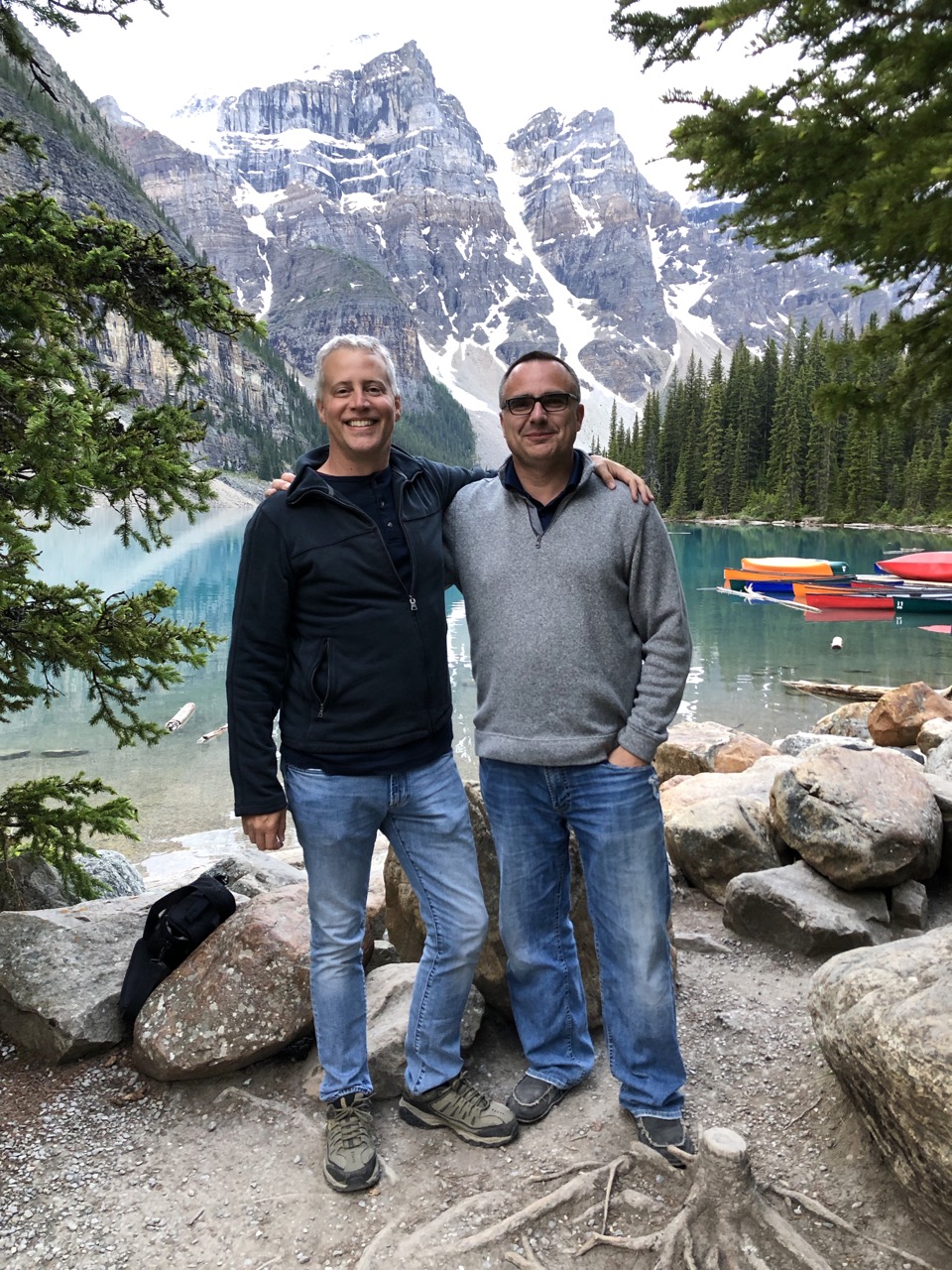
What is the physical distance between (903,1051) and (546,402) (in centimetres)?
229

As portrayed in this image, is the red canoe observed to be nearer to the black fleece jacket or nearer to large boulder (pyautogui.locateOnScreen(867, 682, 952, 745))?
large boulder (pyautogui.locateOnScreen(867, 682, 952, 745))

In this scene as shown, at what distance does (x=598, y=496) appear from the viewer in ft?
9.11

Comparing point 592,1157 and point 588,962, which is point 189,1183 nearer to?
point 592,1157

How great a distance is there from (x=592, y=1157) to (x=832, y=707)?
14252mm

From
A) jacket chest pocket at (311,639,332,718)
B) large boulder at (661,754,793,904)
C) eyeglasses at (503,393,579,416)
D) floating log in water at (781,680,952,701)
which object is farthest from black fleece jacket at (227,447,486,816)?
floating log in water at (781,680,952,701)

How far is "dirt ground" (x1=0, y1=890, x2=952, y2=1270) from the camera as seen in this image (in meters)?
2.41

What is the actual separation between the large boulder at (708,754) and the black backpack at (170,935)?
5890mm

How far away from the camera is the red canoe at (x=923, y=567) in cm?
3134

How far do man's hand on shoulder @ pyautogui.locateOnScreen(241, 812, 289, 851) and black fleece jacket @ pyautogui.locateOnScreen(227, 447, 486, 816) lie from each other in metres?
0.03

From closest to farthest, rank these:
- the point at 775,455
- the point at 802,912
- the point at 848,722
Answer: the point at 802,912
the point at 848,722
the point at 775,455

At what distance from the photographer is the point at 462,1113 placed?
291 centimetres

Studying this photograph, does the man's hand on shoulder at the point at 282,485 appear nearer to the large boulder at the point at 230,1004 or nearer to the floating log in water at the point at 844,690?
the large boulder at the point at 230,1004

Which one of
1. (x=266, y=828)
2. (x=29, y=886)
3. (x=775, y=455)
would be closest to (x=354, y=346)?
(x=266, y=828)

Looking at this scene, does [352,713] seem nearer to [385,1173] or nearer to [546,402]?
[546,402]
